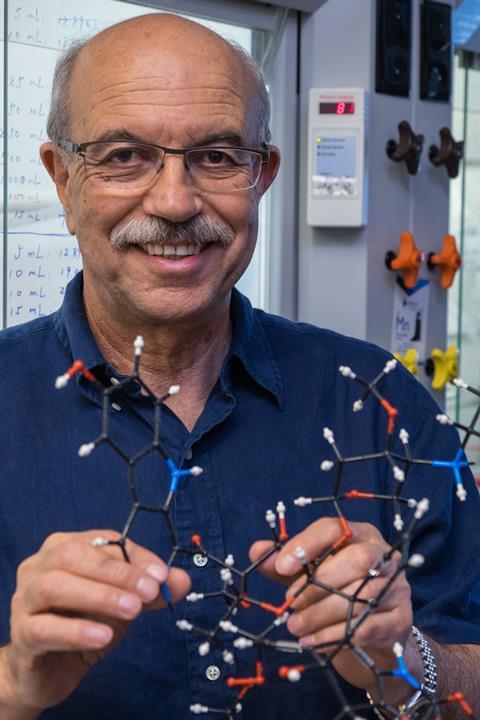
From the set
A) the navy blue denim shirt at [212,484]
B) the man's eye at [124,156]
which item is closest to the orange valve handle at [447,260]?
the navy blue denim shirt at [212,484]

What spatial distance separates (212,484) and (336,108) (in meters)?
1.23

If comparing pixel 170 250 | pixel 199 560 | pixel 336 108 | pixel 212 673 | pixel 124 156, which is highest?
pixel 336 108

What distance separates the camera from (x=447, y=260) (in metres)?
2.45

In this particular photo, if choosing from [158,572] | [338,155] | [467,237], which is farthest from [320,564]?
[467,237]

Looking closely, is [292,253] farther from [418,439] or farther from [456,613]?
[456,613]

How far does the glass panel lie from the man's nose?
6.11ft

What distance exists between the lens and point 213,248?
49.1 inches

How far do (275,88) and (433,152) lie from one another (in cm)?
45

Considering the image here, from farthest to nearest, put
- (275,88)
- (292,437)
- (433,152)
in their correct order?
(433,152) < (275,88) < (292,437)

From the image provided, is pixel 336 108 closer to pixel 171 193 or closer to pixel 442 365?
pixel 442 365

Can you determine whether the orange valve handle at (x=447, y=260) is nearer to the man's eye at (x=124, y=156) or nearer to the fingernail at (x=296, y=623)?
the man's eye at (x=124, y=156)

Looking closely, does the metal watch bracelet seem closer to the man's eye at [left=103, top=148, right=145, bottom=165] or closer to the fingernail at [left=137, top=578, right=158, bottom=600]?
the fingernail at [left=137, top=578, right=158, bottom=600]

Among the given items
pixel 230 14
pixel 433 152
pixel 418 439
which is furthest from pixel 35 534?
pixel 433 152

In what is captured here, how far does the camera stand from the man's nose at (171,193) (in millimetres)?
1168
